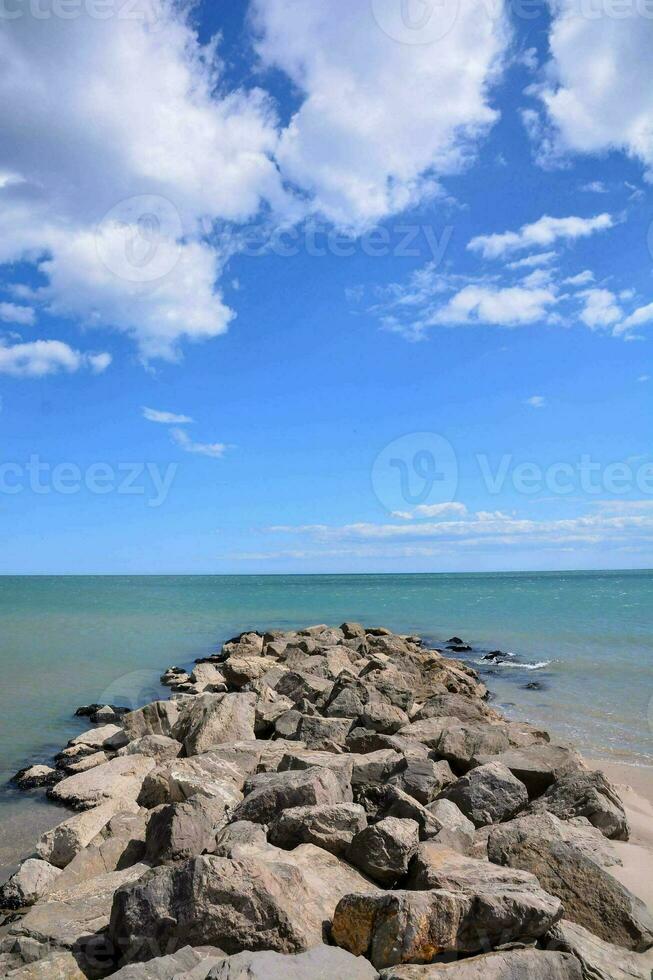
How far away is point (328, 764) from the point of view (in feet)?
21.6

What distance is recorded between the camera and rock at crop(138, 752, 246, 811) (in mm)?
6500

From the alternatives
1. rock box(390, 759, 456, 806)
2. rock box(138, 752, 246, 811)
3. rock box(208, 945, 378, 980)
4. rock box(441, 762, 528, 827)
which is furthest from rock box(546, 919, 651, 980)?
rock box(138, 752, 246, 811)

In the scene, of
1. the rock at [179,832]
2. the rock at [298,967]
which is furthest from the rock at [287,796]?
the rock at [298,967]

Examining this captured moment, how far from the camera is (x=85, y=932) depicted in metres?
4.39

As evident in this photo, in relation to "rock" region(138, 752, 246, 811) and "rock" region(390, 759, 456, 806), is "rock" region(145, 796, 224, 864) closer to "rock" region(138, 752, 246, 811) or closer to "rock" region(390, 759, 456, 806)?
"rock" region(138, 752, 246, 811)

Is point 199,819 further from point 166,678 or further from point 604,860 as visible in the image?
point 166,678

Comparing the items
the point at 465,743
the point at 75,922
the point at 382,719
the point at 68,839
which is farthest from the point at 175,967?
the point at 382,719

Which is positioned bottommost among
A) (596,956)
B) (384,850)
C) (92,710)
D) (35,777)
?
(35,777)

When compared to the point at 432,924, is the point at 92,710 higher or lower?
lower

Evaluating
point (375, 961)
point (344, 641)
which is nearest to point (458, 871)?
point (375, 961)

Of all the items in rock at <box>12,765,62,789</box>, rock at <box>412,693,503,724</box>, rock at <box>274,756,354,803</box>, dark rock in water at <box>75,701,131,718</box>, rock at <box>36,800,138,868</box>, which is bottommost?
rock at <box>12,765,62,789</box>

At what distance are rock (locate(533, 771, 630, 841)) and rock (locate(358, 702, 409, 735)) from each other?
2670 millimetres

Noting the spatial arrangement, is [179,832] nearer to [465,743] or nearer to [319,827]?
[319,827]

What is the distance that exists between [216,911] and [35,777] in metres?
6.08
